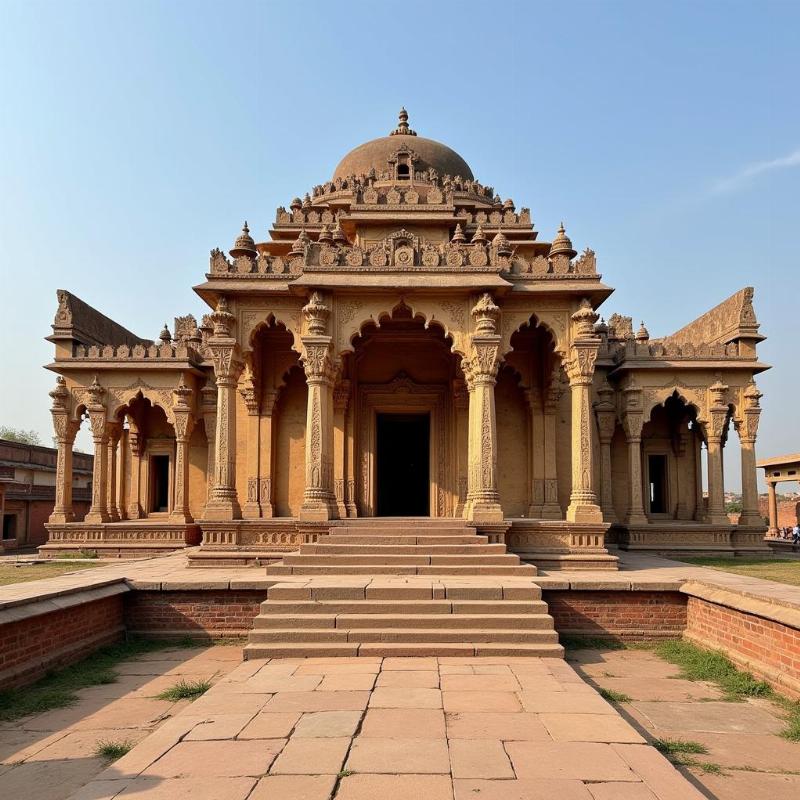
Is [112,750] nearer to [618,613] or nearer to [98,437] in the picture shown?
[618,613]

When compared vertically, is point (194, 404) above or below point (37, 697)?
above

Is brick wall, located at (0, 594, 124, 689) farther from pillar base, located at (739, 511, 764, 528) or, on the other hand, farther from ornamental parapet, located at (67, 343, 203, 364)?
pillar base, located at (739, 511, 764, 528)

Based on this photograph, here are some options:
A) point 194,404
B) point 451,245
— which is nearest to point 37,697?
point 451,245

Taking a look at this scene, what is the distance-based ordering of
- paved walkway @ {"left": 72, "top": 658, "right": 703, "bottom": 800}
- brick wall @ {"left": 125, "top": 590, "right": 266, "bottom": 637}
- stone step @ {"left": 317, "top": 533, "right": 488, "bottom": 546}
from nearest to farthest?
paved walkway @ {"left": 72, "top": 658, "right": 703, "bottom": 800} < brick wall @ {"left": 125, "top": 590, "right": 266, "bottom": 637} < stone step @ {"left": 317, "top": 533, "right": 488, "bottom": 546}

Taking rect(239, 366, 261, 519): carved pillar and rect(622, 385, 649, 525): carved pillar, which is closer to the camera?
rect(239, 366, 261, 519): carved pillar

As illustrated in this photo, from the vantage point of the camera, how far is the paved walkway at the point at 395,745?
427cm

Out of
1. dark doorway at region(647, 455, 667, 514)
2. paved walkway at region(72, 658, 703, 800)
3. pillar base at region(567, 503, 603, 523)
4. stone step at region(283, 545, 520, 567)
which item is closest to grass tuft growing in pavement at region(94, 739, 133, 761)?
paved walkway at region(72, 658, 703, 800)

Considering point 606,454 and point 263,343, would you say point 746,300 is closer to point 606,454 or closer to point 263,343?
point 606,454

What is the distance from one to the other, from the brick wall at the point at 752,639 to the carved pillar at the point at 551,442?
17.8ft

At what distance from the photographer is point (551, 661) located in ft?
25.0

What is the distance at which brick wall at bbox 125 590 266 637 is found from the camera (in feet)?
31.2

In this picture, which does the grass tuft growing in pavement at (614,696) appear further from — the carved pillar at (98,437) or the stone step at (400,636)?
the carved pillar at (98,437)

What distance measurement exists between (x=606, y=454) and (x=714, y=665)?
419 inches

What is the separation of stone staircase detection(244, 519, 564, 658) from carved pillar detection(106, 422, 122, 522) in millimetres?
10637
